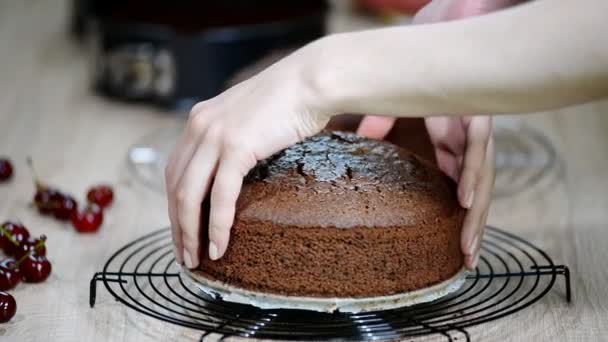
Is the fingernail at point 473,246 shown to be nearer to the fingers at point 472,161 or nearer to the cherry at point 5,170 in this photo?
the fingers at point 472,161

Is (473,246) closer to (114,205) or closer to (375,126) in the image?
(375,126)

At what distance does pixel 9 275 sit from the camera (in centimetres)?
198

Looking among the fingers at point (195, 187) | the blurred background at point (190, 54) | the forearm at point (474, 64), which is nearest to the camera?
the forearm at point (474, 64)

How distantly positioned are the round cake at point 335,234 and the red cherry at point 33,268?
1.21 feet

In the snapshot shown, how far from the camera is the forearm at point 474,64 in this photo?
157cm

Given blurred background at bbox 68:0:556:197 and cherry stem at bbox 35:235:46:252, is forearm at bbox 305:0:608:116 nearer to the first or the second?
cherry stem at bbox 35:235:46:252

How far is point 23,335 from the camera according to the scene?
1.82m

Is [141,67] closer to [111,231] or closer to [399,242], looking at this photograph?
[111,231]

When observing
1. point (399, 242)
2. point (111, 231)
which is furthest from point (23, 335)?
point (399, 242)

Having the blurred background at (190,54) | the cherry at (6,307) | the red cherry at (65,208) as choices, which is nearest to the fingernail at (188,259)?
the cherry at (6,307)

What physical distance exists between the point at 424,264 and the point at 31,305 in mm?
732

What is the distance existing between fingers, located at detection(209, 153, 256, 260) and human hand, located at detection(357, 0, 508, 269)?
1.41 ft

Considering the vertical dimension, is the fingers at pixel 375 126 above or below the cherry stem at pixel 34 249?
above

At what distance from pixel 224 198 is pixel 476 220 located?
0.49m
